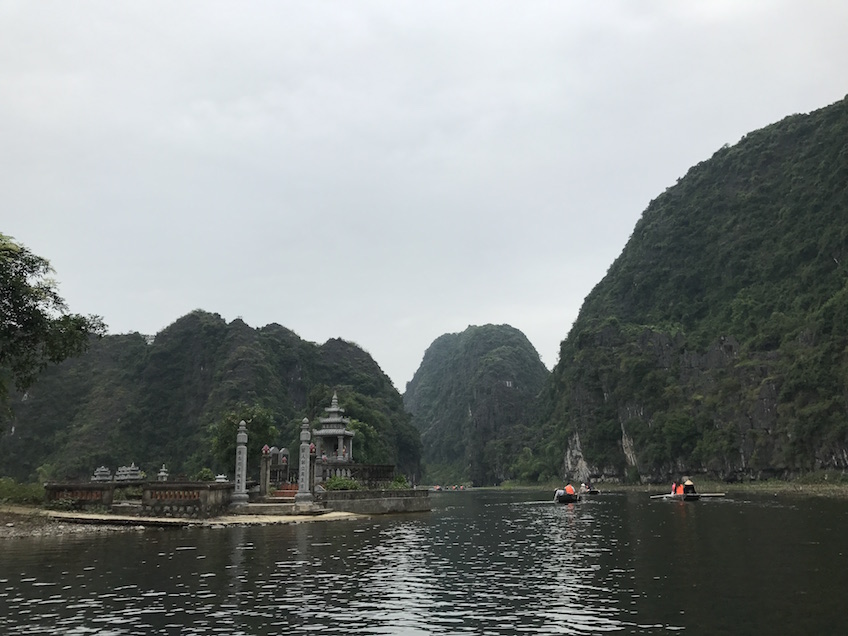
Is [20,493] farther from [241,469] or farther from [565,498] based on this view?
[565,498]

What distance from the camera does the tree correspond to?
28859 mm

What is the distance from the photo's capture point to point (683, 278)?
Result: 134125mm

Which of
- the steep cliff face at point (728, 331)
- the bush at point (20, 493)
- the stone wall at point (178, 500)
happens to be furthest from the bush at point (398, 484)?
the steep cliff face at point (728, 331)

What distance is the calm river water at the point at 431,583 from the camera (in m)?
11.0

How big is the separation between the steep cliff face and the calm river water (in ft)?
214

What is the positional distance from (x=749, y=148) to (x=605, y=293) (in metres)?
42.6

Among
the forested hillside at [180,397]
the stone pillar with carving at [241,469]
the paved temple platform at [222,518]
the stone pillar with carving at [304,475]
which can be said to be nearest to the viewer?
the paved temple platform at [222,518]

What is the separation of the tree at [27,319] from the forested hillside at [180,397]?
6867cm

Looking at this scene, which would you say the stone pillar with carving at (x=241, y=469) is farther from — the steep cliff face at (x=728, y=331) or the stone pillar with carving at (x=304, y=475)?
the steep cliff face at (x=728, y=331)

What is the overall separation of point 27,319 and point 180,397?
4019 inches

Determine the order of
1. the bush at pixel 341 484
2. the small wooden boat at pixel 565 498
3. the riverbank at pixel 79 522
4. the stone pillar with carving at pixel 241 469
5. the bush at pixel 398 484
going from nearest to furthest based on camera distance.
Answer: the riverbank at pixel 79 522 < the stone pillar with carving at pixel 241 469 < the bush at pixel 341 484 < the bush at pixel 398 484 < the small wooden boat at pixel 565 498

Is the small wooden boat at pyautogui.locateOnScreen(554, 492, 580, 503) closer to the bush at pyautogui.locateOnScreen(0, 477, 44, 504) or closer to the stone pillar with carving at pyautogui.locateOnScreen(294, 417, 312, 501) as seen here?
the stone pillar with carving at pyautogui.locateOnScreen(294, 417, 312, 501)

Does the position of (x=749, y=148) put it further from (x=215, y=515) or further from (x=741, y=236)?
(x=215, y=515)

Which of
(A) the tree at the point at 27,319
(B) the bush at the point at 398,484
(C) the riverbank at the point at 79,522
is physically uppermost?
(A) the tree at the point at 27,319
